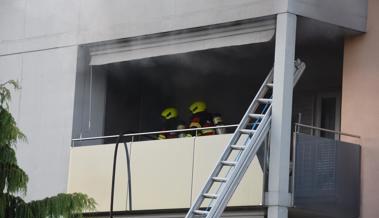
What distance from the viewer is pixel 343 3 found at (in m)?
15.7

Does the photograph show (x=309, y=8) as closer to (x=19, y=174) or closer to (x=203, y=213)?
(x=203, y=213)

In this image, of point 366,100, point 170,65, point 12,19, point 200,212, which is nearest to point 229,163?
point 200,212

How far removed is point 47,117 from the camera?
1814cm

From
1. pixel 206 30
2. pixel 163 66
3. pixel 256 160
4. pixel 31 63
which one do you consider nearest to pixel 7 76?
pixel 31 63

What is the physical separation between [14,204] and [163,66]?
5.46 metres

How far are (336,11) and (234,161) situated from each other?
2449 mm

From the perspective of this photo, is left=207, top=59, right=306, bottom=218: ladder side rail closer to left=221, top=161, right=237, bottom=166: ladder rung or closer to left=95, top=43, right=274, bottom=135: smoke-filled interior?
left=221, top=161, right=237, bottom=166: ladder rung

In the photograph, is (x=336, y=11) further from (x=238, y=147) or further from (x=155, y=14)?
(x=155, y=14)

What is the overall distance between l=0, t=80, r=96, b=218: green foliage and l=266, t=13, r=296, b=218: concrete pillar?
268cm

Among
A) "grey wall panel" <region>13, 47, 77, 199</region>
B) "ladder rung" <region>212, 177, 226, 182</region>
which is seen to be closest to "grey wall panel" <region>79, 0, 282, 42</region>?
"grey wall panel" <region>13, 47, 77, 199</region>

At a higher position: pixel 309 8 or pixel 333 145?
pixel 309 8

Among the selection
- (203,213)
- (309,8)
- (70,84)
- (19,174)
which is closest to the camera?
(19,174)

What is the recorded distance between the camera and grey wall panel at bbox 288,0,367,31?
15.3 metres

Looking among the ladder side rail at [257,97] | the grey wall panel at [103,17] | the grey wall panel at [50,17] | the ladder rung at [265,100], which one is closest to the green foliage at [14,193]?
the ladder side rail at [257,97]
